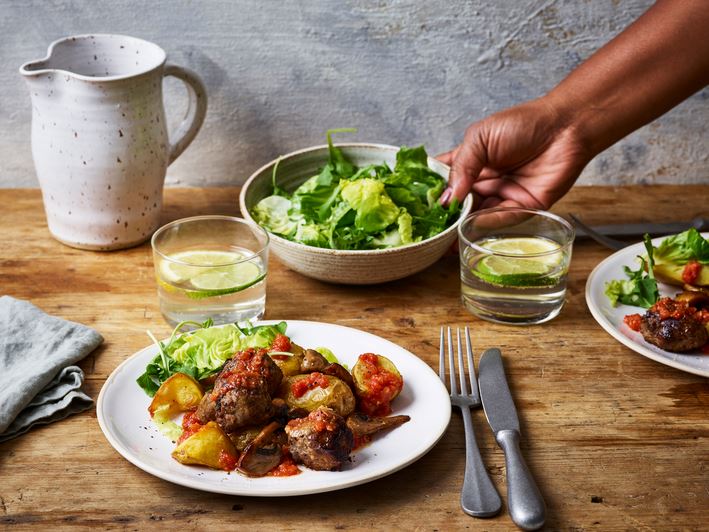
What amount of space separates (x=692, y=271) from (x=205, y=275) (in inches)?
38.7

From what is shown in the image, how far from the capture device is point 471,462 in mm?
1285

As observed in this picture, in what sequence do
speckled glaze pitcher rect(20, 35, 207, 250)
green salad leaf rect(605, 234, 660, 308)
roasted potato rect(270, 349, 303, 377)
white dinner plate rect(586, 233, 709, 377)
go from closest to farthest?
roasted potato rect(270, 349, 303, 377)
white dinner plate rect(586, 233, 709, 377)
green salad leaf rect(605, 234, 660, 308)
speckled glaze pitcher rect(20, 35, 207, 250)

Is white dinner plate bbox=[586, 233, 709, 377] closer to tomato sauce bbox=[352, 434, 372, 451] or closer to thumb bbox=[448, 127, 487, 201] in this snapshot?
thumb bbox=[448, 127, 487, 201]

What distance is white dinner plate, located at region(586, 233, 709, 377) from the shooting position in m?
1.52

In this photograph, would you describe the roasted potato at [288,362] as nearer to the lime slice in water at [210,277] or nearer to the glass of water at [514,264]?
the lime slice in water at [210,277]

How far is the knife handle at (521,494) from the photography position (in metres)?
1.17

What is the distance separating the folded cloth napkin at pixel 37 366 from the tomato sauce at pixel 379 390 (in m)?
0.49

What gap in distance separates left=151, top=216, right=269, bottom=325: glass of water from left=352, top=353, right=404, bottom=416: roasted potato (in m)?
0.35

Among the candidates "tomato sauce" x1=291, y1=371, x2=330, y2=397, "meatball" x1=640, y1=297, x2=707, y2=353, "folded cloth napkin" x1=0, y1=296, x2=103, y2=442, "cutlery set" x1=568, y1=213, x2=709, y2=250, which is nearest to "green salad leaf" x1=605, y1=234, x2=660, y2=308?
"meatball" x1=640, y1=297, x2=707, y2=353

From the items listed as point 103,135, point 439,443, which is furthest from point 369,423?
point 103,135

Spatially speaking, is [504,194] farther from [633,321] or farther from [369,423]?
[369,423]

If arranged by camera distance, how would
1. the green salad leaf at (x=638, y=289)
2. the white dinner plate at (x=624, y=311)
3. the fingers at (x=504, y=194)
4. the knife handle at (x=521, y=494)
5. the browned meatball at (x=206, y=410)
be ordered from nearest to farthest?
the knife handle at (x=521, y=494), the browned meatball at (x=206, y=410), the white dinner plate at (x=624, y=311), the green salad leaf at (x=638, y=289), the fingers at (x=504, y=194)

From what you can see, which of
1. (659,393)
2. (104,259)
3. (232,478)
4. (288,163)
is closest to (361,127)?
(288,163)

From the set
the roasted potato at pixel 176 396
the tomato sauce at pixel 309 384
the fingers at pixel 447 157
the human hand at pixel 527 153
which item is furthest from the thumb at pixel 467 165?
the roasted potato at pixel 176 396
